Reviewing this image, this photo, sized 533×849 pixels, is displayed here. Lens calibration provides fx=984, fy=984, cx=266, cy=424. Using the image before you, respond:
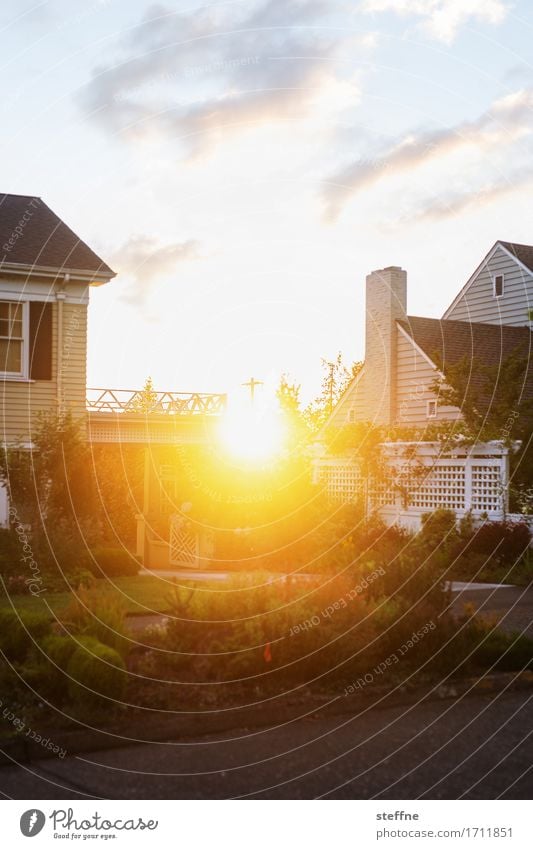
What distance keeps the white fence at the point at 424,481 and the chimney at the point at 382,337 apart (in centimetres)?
370

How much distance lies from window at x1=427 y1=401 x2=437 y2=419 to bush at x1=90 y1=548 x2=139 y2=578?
12.7 m

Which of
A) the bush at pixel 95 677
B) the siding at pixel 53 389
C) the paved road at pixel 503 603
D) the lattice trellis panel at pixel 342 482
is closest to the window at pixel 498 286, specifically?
the lattice trellis panel at pixel 342 482

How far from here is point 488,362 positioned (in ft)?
93.5

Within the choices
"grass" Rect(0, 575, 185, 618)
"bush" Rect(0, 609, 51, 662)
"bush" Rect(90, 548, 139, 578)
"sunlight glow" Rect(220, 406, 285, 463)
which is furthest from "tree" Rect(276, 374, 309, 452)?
"bush" Rect(0, 609, 51, 662)

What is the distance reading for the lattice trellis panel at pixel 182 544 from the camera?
1948 cm

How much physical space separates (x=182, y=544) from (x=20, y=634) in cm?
1143

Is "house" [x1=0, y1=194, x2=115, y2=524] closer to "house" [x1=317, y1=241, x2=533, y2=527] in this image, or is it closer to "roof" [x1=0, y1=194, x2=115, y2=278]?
"roof" [x1=0, y1=194, x2=115, y2=278]

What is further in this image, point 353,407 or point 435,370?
point 353,407

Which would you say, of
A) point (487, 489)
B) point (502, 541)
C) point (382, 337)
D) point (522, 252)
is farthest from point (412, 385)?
point (502, 541)

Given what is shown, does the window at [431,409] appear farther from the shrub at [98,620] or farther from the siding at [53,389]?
the shrub at [98,620]

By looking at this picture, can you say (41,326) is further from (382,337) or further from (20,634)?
(20,634)

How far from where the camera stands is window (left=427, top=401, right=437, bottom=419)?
2782 centimetres

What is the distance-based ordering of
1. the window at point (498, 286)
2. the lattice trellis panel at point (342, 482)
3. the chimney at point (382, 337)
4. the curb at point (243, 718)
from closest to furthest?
1. the curb at point (243, 718)
2. the lattice trellis panel at point (342, 482)
3. the chimney at point (382, 337)
4. the window at point (498, 286)

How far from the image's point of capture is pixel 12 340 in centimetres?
2172
